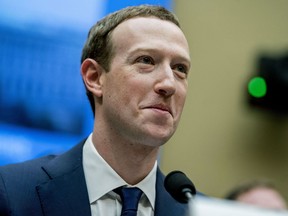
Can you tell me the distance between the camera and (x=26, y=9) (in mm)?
2996

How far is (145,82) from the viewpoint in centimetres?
171

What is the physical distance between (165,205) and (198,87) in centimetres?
180

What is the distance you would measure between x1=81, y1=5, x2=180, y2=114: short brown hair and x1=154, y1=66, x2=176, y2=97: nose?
195 mm

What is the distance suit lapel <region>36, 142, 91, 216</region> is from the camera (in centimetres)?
166

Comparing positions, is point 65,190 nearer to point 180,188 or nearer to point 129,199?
point 129,199

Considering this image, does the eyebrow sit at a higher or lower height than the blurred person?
higher

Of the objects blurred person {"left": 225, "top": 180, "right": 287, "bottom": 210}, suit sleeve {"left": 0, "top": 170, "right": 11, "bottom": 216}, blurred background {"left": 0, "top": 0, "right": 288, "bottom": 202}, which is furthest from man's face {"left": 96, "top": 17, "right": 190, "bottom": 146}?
blurred background {"left": 0, "top": 0, "right": 288, "bottom": 202}

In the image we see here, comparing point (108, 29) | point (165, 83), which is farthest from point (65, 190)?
point (108, 29)

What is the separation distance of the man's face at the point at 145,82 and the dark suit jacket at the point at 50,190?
17 centimetres

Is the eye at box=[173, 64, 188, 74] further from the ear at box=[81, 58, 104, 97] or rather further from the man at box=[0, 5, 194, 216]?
the ear at box=[81, 58, 104, 97]

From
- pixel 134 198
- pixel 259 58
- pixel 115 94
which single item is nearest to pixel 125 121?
pixel 115 94

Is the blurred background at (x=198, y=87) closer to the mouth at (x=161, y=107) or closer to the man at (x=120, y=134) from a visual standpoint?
the man at (x=120, y=134)

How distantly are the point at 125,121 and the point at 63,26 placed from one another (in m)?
1.44

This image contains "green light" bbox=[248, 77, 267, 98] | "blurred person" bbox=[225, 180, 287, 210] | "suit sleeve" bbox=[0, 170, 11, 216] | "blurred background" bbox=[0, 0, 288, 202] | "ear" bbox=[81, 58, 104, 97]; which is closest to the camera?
"suit sleeve" bbox=[0, 170, 11, 216]
